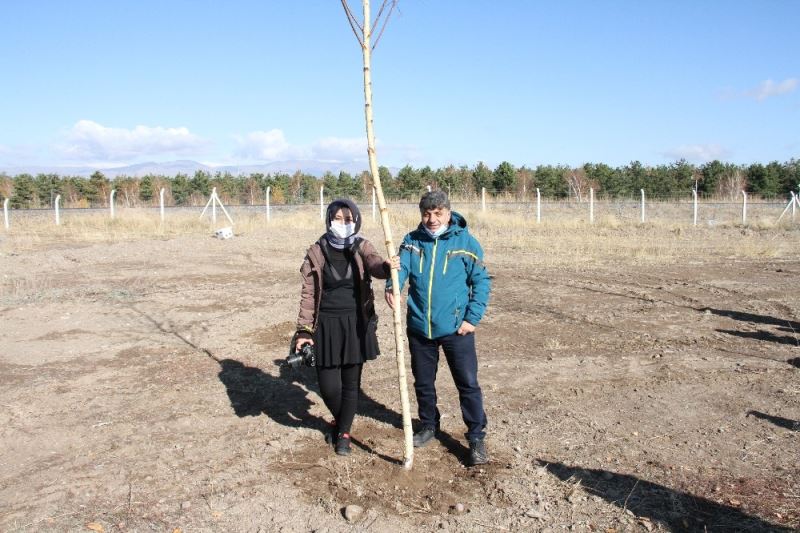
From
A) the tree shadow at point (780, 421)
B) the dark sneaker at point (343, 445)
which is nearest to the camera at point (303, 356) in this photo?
the dark sneaker at point (343, 445)

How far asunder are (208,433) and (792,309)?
825 centimetres

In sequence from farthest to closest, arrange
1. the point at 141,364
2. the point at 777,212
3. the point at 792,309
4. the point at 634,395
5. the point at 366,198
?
the point at 366,198, the point at 777,212, the point at 792,309, the point at 141,364, the point at 634,395

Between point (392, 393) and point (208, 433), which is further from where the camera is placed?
point (392, 393)

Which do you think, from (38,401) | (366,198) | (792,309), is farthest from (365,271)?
(366,198)

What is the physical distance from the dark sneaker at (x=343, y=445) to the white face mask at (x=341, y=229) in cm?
135

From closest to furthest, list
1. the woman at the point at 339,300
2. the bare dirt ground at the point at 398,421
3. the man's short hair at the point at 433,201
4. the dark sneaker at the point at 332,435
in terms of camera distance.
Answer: the bare dirt ground at the point at 398,421, the man's short hair at the point at 433,201, the woman at the point at 339,300, the dark sneaker at the point at 332,435

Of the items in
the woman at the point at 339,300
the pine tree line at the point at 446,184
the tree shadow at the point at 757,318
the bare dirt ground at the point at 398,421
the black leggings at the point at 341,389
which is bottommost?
the bare dirt ground at the point at 398,421

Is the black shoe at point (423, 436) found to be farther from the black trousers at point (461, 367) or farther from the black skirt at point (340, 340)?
the black skirt at point (340, 340)

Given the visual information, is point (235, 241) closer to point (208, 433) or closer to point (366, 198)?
point (208, 433)

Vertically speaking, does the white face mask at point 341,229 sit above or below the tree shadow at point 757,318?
above

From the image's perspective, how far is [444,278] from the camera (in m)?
4.25

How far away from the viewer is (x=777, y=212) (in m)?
31.7

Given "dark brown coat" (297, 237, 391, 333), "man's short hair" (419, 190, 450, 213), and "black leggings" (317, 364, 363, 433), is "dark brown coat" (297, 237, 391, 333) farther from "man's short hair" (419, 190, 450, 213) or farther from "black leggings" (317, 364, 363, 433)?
"man's short hair" (419, 190, 450, 213)

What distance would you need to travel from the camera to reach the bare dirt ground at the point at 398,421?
375cm
